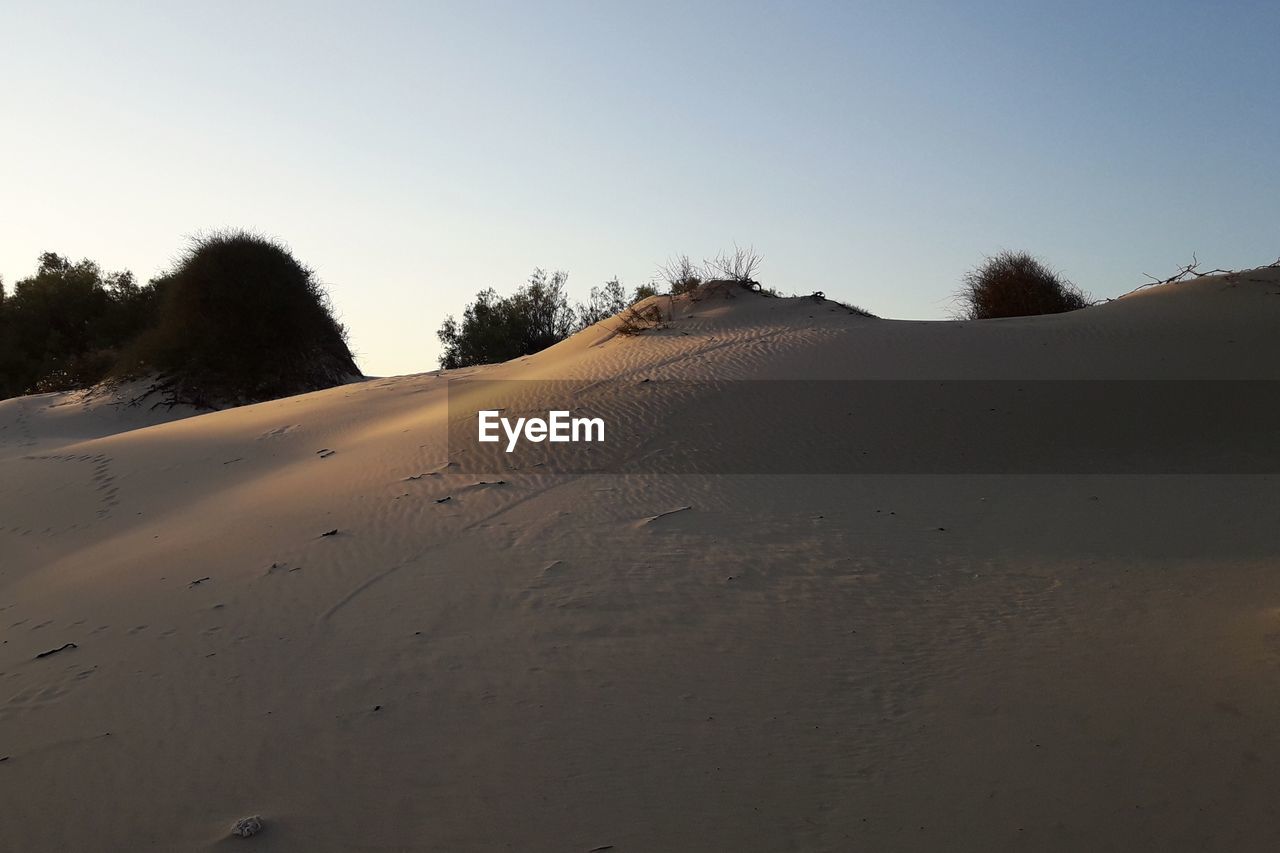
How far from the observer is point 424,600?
19.5ft

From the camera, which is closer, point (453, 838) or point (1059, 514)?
point (453, 838)

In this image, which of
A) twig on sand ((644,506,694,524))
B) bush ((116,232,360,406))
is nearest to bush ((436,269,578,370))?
bush ((116,232,360,406))

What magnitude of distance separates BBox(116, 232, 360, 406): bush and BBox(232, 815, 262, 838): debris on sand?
20055mm

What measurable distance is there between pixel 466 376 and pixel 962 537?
31.8 feet

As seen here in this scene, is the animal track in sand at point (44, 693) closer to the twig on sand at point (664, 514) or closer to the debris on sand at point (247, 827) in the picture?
the debris on sand at point (247, 827)

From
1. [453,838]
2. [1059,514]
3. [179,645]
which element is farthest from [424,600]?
[1059,514]

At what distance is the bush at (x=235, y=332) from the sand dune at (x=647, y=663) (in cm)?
1284

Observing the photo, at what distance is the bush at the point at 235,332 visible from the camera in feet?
72.6

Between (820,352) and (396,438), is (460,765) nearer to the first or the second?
(396,438)

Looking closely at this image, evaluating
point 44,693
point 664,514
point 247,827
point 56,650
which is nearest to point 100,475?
point 56,650

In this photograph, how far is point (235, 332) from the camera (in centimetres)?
2255

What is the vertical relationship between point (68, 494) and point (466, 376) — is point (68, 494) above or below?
below

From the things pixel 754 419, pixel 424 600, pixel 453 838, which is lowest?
pixel 453 838

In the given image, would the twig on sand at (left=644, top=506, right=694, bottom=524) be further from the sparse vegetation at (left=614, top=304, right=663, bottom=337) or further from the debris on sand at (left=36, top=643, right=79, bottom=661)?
the sparse vegetation at (left=614, top=304, right=663, bottom=337)
